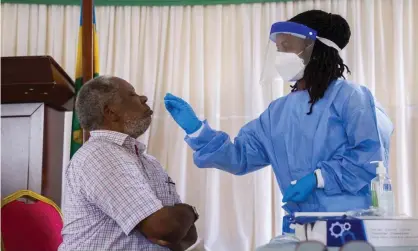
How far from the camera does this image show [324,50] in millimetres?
1985

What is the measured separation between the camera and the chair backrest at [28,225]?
79.4 inches

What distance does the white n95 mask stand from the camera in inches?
77.8

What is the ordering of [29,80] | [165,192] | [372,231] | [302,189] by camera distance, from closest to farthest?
[372,231]
[302,189]
[165,192]
[29,80]

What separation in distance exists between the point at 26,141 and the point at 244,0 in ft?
5.33

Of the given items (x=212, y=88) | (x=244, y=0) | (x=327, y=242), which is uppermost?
(x=244, y=0)

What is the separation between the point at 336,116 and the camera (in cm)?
182

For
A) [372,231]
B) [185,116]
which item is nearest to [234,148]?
[185,116]

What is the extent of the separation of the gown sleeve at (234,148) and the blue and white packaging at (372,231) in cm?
90

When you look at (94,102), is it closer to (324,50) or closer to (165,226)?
(165,226)

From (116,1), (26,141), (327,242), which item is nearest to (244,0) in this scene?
(116,1)

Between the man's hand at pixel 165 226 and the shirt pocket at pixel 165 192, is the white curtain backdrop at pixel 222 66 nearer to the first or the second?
the shirt pocket at pixel 165 192

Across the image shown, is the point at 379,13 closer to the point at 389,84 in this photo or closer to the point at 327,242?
the point at 389,84

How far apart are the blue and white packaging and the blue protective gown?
583mm

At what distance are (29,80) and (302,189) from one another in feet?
4.68
